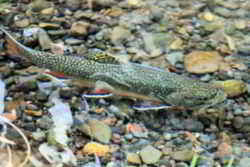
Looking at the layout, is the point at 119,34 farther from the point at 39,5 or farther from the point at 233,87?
the point at 233,87

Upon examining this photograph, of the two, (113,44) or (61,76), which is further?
(113,44)

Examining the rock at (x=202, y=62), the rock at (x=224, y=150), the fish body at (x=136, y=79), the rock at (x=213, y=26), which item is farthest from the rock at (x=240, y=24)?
the rock at (x=224, y=150)

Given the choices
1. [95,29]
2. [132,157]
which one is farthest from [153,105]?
[95,29]

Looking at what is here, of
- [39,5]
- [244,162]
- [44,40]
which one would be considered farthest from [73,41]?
[244,162]

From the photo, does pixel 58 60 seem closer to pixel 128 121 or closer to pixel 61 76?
pixel 61 76

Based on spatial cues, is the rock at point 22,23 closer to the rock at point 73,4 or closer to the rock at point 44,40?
the rock at point 44,40
